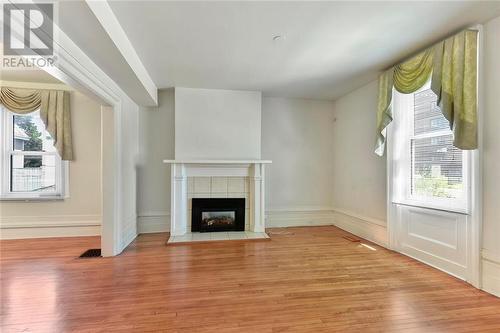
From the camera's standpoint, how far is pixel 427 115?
2818 millimetres

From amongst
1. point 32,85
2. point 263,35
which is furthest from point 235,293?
point 32,85

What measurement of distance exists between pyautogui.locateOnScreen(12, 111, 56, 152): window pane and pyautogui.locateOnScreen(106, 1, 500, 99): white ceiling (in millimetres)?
2205

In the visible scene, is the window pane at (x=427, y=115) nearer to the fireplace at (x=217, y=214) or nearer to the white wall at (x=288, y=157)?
the white wall at (x=288, y=157)

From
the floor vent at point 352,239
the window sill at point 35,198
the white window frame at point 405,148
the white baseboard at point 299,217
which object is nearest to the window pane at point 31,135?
the window sill at point 35,198

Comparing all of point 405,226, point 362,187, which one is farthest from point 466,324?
point 362,187

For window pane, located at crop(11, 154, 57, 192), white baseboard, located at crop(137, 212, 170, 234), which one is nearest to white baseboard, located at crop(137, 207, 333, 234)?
white baseboard, located at crop(137, 212, 170, 234)

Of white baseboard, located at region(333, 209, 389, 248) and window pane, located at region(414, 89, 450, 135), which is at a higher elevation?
window pane, located at region(414, 89, 450, 135)

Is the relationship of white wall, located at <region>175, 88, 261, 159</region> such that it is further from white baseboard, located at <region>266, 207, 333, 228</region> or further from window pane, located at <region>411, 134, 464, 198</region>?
window pane, located at <region>411, 134, 464, 198</region>

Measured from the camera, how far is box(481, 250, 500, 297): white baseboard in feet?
6.70

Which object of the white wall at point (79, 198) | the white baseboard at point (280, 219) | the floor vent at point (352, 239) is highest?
the white wall at point (79, 198)

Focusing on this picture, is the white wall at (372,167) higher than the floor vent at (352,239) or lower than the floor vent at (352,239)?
higher

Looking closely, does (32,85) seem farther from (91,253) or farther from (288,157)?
(288,157)

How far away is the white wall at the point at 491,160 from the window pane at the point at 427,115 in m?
0.48

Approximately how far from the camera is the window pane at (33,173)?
12.2ft
